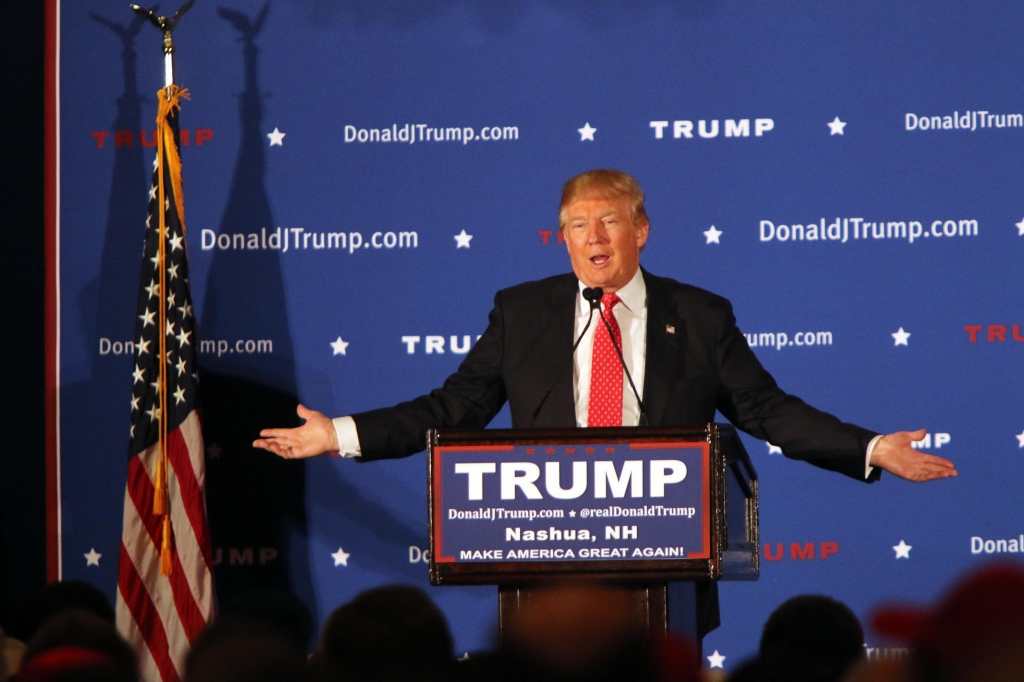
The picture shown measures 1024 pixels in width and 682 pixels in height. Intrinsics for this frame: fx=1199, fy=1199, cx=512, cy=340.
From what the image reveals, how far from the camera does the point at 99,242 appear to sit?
15.4 feet

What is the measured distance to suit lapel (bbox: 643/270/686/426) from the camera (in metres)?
3.03

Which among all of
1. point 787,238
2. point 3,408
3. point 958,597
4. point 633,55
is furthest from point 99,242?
point 958,597

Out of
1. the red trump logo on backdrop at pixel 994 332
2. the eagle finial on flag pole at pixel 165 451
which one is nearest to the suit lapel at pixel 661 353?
the red trump logo on backdrop at pixel 994 332

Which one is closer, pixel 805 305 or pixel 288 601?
pixel 288 601

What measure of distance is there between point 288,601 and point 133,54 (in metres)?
3.20

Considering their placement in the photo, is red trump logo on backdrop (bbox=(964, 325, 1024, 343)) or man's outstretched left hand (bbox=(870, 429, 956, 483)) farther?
red trump logo on backdrop (bbox=(964, 325, 1024, 343))

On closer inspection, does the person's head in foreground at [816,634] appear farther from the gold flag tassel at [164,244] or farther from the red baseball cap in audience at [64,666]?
the gold flag tassel at [164,244]

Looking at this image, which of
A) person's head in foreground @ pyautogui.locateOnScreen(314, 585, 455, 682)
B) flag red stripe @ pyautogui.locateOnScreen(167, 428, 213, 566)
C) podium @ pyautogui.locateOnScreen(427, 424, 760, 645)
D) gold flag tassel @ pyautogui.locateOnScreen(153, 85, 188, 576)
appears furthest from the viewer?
flag red stripe @ pyautogui.locateOnScreen(167, 428, 213, 566)

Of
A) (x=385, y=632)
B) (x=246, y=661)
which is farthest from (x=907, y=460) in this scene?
(x=246, y=661)

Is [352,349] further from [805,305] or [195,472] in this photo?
[805,305]

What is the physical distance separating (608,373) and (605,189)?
0.52m

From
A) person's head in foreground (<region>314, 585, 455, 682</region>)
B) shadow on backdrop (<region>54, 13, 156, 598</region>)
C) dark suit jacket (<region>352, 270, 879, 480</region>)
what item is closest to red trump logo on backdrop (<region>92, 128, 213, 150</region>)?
shadow on backdrop (<region>54, 13, 156, 598</region>)

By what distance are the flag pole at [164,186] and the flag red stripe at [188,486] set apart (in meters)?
0.04

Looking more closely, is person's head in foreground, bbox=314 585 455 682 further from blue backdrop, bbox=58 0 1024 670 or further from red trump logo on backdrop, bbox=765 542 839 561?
red trump logo on backdrop, bbox=765 542 839 561
